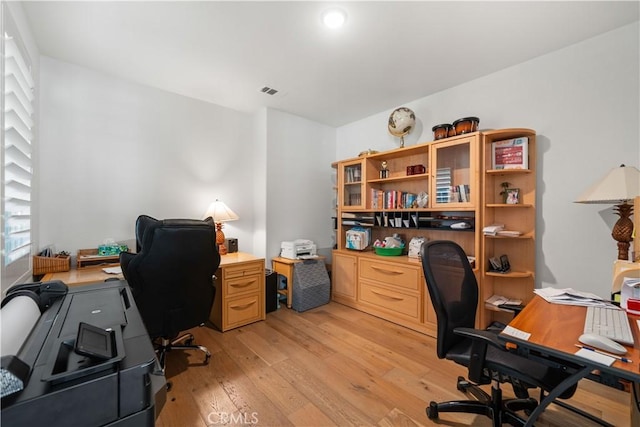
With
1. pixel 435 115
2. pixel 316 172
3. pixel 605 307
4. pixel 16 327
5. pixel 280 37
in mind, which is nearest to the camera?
pixel 16 327

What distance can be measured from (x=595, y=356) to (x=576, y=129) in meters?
2.08

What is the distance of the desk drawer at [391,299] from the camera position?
2647 mm

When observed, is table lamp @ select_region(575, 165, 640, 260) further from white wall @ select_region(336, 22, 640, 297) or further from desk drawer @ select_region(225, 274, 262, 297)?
desk drawer @ select_region(225, 274, 262, 297)

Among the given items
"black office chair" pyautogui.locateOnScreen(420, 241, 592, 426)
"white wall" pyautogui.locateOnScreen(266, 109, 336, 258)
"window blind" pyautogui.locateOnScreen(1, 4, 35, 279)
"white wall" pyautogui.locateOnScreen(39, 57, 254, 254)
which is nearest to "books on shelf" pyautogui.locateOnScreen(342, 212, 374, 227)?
"white wall" pyautogui.locateOnScreen(266, 109, 336, 258)

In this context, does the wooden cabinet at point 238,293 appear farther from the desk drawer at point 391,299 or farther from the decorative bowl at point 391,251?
the decorative bowl at point 391,251

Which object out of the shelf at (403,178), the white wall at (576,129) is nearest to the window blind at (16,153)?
the shelf at (403,178)

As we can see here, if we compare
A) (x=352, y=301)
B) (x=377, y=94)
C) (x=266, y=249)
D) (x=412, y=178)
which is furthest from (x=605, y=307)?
(x=266, y=249)

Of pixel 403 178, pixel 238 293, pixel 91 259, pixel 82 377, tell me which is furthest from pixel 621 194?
pixel 91 259

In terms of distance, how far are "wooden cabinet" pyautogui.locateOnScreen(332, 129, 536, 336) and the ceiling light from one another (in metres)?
1.45

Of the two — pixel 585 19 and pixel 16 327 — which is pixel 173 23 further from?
pixel 585 19

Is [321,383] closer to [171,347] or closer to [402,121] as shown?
[171,347]

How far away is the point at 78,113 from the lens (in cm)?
241

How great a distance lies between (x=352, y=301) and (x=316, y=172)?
74.0 inches

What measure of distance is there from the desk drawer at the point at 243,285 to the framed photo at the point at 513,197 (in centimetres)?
252
